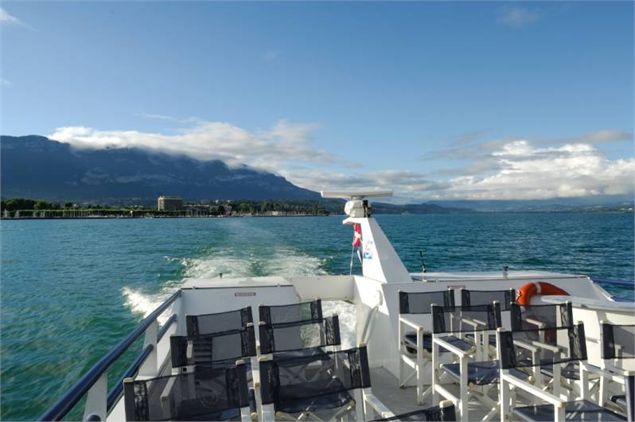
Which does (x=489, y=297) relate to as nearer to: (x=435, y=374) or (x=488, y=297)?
(x=488, y=297)

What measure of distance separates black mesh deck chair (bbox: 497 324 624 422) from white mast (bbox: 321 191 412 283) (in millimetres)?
2348

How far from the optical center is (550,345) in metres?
3.36

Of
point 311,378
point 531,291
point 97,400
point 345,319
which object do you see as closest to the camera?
point 97,400

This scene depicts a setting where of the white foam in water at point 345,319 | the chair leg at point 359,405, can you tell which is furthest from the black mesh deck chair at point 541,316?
the white foam in water at point 345,319

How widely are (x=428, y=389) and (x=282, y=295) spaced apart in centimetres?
Result: 205

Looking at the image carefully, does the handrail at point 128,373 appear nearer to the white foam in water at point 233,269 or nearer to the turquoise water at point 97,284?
the turquoise water at point 97,284

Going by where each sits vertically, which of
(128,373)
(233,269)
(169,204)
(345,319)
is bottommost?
(233,269)

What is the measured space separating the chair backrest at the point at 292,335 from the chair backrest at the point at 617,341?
6.39 feet

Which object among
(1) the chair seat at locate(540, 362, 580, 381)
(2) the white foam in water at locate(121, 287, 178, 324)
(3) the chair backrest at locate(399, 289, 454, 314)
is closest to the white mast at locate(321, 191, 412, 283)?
(3) the chair backrest at locate(399, 289, 454, 314)

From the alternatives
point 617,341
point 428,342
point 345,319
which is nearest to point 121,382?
point 428,342

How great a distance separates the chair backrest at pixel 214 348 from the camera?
3117 millimetres

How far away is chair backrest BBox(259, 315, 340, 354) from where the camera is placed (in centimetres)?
345

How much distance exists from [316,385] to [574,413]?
1670 mm

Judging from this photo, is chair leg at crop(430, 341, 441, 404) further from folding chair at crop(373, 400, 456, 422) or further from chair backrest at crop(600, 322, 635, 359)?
folding chair at crop(373, 400, 456, 422)
